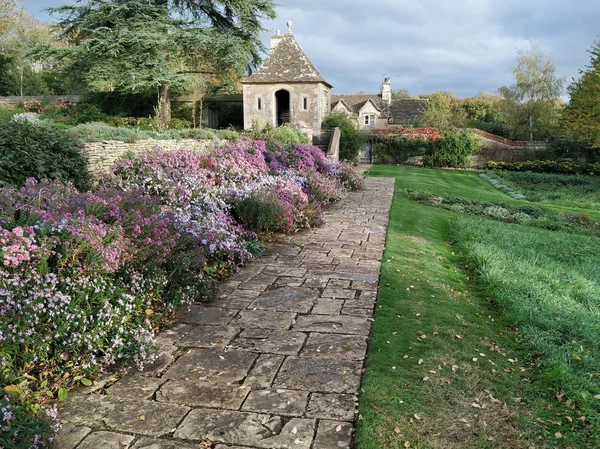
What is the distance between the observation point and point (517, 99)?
4109cm

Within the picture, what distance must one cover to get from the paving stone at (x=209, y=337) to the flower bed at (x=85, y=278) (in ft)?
1.07

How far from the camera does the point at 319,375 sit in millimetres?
3217

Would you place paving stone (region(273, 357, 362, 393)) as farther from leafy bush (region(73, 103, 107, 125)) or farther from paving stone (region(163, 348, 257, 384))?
leafy bush (region(73, 103, 107, 125))

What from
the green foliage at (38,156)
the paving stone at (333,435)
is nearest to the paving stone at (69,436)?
the paving stone at (333,435)

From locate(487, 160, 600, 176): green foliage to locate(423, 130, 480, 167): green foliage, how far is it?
4.92 ft

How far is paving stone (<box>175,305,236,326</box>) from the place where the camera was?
13.6ft

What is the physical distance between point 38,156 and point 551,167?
1091 inches

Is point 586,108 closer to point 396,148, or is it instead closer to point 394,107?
point 396,148

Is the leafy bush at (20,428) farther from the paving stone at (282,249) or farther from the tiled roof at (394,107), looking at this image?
the tiled roof at (394,107)

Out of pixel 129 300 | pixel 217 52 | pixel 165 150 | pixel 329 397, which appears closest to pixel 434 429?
pixel 329 397

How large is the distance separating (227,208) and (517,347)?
178 inches

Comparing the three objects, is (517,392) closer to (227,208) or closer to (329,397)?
(329,397)

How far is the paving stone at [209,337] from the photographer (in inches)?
145

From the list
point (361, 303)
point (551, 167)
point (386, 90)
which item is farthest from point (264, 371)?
point (386, 90)
